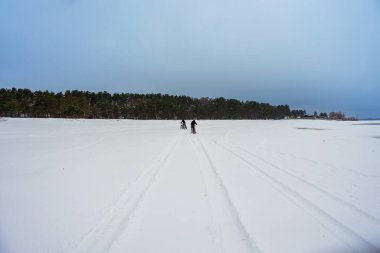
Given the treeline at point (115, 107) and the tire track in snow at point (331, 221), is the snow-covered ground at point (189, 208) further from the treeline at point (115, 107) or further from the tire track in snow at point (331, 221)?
the treeline at point (115, 107)

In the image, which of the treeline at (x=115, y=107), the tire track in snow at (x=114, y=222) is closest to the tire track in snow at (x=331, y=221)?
the tire track in snow at (x=114, y=222)

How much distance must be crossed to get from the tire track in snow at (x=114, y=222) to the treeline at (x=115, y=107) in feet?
273

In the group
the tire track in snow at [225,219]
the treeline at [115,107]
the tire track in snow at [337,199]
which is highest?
the treeline at [115,107]

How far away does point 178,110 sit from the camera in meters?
123

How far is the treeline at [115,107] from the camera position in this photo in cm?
8681

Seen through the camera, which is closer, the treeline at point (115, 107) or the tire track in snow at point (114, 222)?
the tire track in snow at point (114, 222)

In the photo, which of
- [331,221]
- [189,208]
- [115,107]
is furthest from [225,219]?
[115,107]

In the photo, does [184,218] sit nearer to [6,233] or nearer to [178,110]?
[6,233]

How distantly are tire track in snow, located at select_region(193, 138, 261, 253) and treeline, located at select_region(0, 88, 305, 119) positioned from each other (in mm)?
83679

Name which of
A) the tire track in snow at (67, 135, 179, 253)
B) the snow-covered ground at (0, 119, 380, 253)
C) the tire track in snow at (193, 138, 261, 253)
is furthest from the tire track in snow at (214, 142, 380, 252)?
the tire track in snow at (67, 135, 179, 253)

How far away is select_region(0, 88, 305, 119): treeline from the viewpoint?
86812mm

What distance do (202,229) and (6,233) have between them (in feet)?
9.74

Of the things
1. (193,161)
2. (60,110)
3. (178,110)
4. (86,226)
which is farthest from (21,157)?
(178,110)

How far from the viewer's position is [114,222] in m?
5.12
